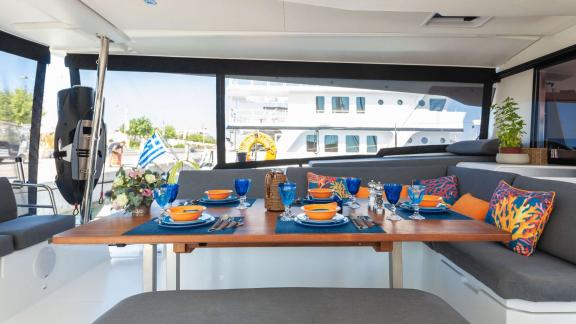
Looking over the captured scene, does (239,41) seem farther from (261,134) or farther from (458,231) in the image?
(458,231)

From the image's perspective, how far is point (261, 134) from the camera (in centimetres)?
380

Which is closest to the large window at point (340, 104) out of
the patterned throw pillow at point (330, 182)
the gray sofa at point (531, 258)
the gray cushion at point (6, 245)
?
the patterned throw pillow at point (330, 182)

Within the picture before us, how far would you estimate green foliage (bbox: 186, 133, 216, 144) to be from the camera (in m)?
3.67

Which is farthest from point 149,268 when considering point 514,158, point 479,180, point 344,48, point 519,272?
point 514,158

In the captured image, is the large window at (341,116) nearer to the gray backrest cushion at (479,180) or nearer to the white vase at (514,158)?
the white vase at (514,158)

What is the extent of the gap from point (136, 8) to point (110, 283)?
6.56 feet

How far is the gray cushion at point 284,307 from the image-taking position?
3.10 ft

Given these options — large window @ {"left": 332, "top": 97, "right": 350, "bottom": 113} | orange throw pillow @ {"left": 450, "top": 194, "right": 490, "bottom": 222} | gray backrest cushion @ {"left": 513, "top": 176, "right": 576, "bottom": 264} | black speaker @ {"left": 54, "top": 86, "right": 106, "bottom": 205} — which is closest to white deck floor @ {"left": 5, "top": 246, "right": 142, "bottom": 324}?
black speaker @ {"left": 54, "top": 86, "right": 106, "bottom": 205}

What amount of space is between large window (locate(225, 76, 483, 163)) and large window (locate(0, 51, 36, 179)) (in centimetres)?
194

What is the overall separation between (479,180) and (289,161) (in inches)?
79.3

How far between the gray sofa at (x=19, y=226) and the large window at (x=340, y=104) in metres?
2.85

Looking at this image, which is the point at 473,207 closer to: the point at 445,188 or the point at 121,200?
the point at 445,188

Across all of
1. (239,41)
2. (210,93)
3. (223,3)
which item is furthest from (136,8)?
(210,93)

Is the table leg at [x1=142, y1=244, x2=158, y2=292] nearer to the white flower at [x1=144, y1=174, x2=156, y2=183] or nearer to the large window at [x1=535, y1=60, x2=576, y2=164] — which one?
the white flower at [x1=144, y1=174, x2=156, y2=183]
